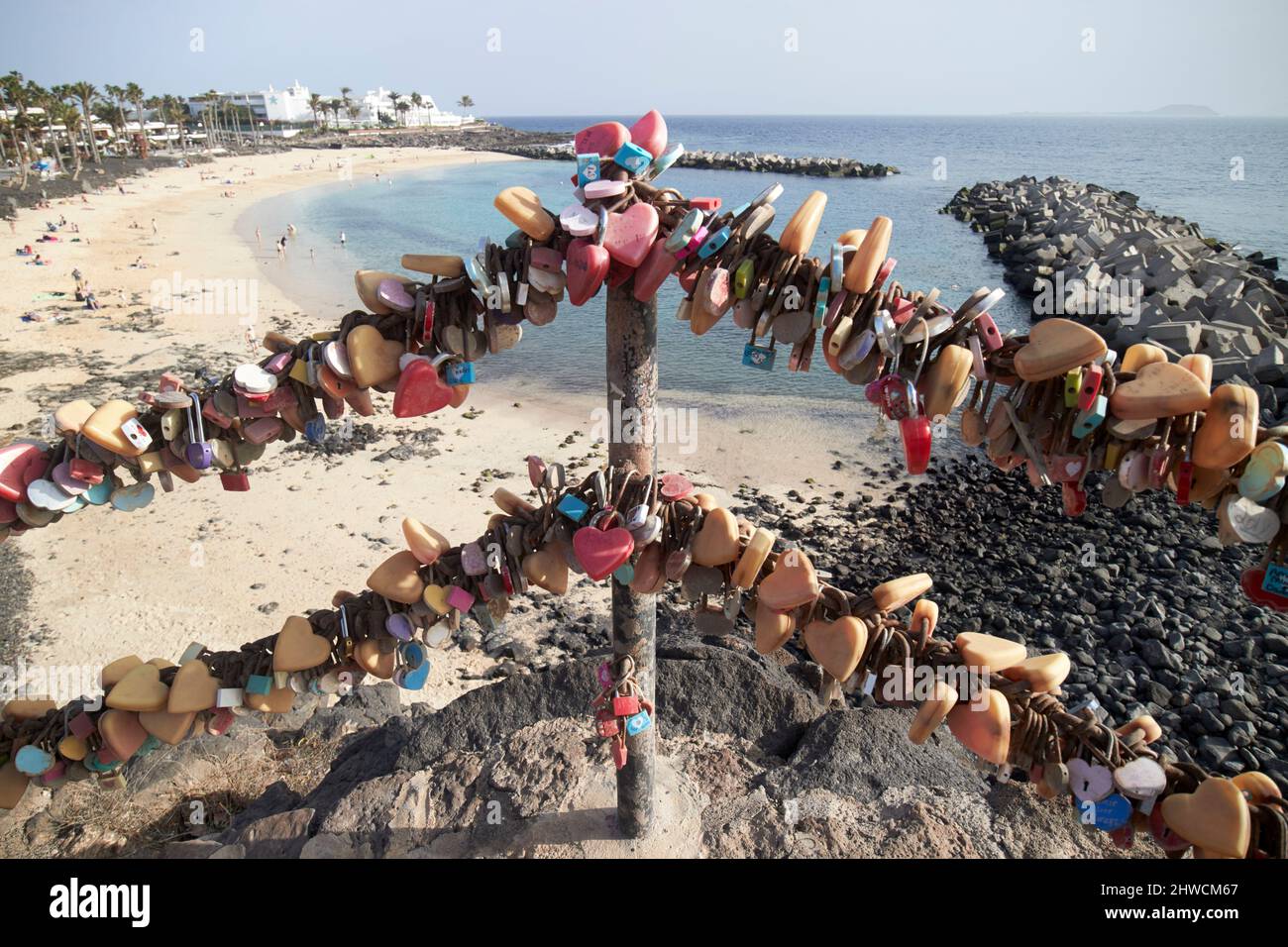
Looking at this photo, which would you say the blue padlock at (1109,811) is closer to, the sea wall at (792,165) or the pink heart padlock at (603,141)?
the pink heart padlock at (603,141)

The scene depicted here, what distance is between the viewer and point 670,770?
16.8 ft

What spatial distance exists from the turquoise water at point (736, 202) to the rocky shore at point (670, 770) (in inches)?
472

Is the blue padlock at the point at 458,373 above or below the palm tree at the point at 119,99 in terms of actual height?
below

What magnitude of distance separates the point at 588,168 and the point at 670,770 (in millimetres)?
3887

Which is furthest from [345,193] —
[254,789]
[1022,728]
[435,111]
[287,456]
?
[435,111]

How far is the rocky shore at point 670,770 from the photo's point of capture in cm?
464

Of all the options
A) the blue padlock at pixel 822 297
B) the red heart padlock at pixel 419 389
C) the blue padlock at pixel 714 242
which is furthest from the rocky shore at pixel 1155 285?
the red heart padlock at pixel 419 389

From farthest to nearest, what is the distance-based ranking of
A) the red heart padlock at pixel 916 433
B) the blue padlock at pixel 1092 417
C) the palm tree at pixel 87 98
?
the palm tree at pixel 87 98
the red heart padlock at pixel 916 433
the blue padlock at pixel 1092 417

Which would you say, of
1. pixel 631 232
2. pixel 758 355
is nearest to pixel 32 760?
pixel 631 232

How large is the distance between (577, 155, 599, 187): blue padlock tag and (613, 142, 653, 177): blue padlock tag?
70 mm

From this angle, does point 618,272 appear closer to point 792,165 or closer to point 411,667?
point 411,667
